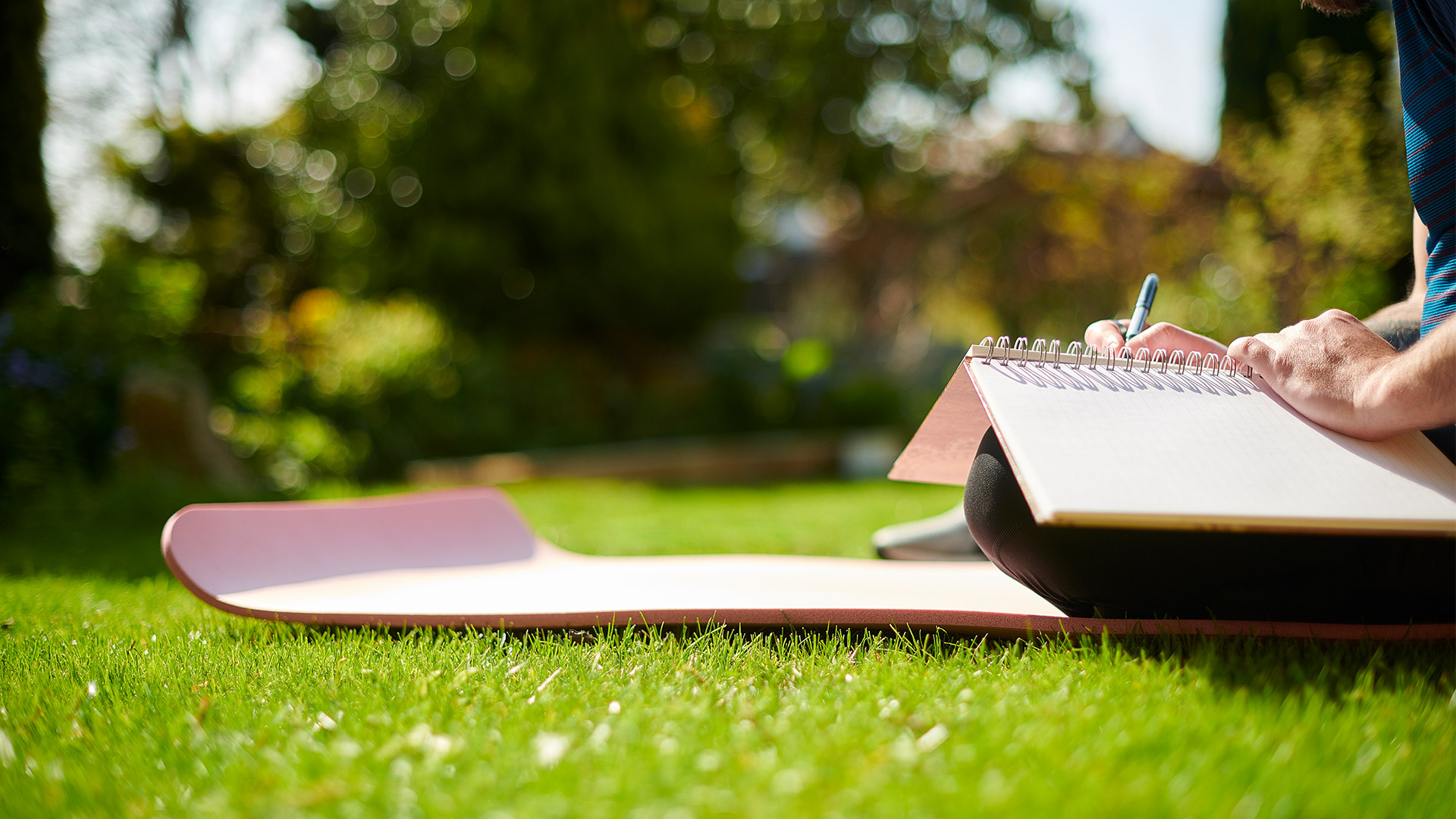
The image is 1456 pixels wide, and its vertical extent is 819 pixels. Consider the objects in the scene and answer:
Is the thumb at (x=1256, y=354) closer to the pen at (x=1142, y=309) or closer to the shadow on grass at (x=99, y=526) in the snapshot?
the pen at (x=1142, y=309)

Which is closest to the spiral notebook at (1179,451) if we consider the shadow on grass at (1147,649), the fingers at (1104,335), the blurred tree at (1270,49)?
the fingers at (1104,335)

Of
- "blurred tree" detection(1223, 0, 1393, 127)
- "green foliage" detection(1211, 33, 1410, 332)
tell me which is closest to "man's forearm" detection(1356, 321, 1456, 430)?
"green foliage" detection(1211, 33, 1410, 332)

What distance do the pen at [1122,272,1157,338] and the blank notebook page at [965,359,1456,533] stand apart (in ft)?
0.85

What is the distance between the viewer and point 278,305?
11.2 m

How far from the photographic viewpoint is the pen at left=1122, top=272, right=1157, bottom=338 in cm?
195

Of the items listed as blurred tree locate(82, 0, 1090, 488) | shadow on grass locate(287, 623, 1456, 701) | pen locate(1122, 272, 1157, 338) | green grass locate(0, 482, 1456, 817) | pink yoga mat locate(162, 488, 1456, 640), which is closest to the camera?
green grass locate(0, 482, 1456, 817)

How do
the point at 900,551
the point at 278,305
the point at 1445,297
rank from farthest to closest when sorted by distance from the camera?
the point at 278,305
the point at 900,551
the point at 1445,297

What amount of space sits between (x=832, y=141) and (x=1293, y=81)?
6.06 meters

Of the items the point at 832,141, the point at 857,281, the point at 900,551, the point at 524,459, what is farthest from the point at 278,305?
the point at 900,551

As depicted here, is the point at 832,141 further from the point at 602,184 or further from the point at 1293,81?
the point at 1293,81

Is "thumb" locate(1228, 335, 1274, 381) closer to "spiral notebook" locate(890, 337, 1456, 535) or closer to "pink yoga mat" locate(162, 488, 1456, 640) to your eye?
"spiral notebook" locate(890, 337, 1456, 535)

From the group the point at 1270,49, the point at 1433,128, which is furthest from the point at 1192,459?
the point at 1270,49

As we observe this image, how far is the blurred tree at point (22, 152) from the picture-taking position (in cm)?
476

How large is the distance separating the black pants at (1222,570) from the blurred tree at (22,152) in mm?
5510
